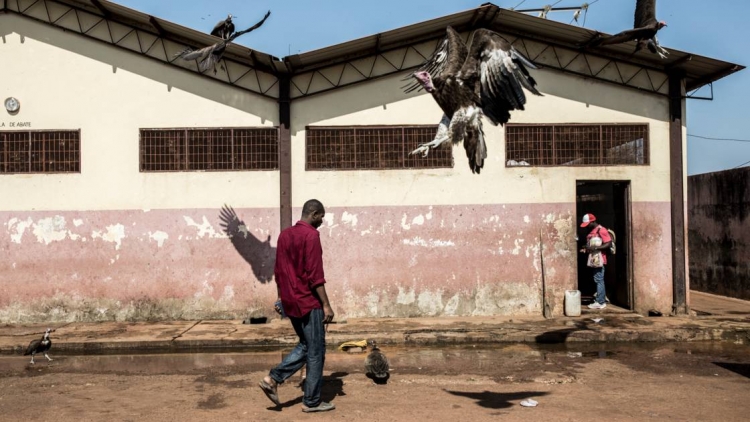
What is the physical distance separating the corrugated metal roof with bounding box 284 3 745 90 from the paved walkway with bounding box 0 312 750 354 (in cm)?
Result: 447

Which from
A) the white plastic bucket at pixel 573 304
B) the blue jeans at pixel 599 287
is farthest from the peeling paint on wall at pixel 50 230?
the blue jeans at pixel 599 287

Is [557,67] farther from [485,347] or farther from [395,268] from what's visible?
[485,347]

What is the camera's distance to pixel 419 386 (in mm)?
7246

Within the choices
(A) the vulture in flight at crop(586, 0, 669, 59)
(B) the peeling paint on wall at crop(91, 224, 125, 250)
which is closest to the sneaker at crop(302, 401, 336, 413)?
(A) the vulture in flight at crop(586, 0, 669, 59)

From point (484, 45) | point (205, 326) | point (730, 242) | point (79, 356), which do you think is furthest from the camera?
point (730, 242)

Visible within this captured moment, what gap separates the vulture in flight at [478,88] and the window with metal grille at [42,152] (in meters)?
8.02

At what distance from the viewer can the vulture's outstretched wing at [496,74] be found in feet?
21.4

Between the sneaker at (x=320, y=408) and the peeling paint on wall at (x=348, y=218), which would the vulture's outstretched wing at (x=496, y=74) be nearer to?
the sneaker at (x=320, y=408)

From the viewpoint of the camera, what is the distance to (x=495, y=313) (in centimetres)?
1209

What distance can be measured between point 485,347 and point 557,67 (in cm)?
553

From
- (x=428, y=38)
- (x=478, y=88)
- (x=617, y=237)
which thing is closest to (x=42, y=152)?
(x=428, y=38)

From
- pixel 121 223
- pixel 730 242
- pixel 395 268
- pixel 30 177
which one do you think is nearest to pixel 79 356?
pixel 121 223

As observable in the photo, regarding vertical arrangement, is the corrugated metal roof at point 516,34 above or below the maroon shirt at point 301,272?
above

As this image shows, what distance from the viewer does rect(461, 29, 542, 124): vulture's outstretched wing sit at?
6.52 m
